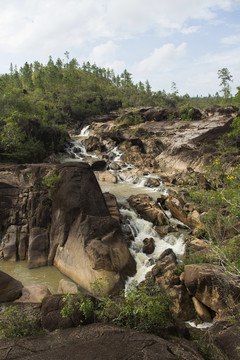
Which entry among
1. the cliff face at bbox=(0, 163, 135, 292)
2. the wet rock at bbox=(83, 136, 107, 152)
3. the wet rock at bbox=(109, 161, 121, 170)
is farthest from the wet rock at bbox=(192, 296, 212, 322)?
A: the wet rock at bbox=(83, 136, 107, 152)

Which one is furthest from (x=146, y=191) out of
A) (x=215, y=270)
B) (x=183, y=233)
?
(x=215, y=270)

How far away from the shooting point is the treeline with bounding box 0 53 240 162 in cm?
2075

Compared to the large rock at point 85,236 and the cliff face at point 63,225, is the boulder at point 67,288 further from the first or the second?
the cliff face at point 63,225

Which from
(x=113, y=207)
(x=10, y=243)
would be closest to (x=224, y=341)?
(x=113, y=207)

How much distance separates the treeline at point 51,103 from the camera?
20.8 metres

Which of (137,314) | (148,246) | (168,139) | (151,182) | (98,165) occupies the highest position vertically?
(168,139)

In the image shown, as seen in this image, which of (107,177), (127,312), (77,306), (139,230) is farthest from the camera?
(107,177)

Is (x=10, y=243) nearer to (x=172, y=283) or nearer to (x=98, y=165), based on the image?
(x=172, y=283)

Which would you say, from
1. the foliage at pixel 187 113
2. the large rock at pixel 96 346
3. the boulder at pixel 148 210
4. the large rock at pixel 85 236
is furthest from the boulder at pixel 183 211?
the foliage at pixel 187 113

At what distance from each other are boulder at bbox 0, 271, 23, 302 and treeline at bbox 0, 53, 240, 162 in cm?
1295

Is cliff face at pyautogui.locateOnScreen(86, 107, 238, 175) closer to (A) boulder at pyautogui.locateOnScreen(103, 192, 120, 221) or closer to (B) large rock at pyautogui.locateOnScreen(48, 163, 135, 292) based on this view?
(A) boulder at pyautogui.locateOnScreen(103, 192, 120, 221)

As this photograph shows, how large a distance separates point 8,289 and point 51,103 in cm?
4022

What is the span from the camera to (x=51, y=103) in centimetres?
4297

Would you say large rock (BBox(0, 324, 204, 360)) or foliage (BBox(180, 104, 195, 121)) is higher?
foliage (BBox(180, 104, 195, 121))
